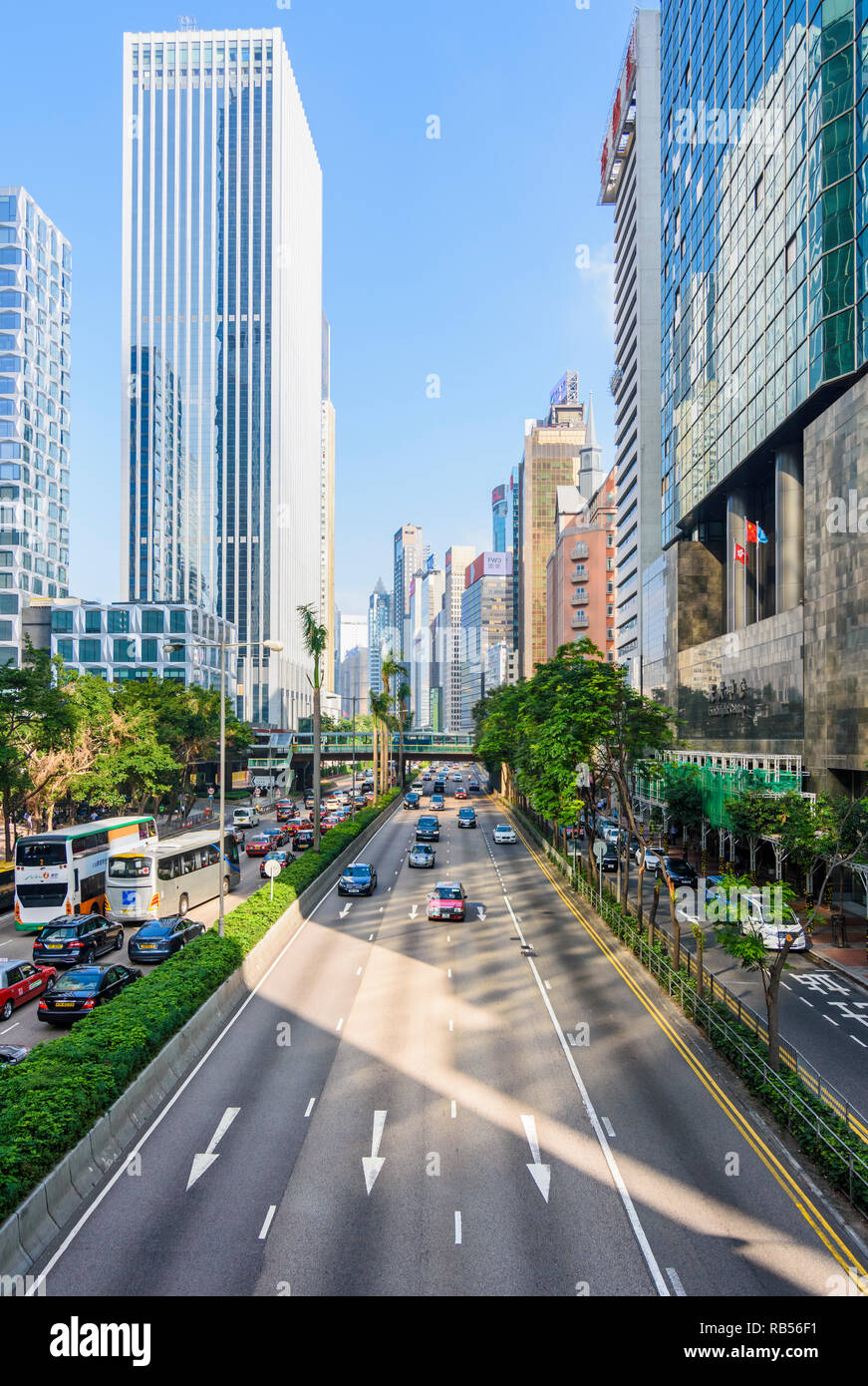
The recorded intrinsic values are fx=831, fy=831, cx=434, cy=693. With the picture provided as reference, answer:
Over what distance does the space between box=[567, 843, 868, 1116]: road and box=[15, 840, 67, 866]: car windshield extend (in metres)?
24.0

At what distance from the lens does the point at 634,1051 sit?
67.6 feet

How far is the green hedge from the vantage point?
12961mm

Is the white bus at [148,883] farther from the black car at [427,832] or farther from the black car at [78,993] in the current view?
the black car at [427,832]

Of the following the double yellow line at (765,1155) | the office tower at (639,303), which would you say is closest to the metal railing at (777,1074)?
the double yellow line at (765,1155)

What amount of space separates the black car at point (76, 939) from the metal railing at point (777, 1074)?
61.3ft

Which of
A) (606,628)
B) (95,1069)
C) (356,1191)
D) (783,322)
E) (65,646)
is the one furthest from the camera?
(606,628)

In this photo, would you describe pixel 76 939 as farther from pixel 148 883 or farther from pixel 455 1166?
pixel 455 1166

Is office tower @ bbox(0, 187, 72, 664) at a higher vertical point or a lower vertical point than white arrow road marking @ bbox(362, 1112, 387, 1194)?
higher

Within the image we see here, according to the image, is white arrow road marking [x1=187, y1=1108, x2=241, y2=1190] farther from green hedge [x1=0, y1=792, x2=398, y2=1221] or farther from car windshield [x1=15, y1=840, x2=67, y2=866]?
car windshield [x1=15, y1=840, x2=67, y2=866]

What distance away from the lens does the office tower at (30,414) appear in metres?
99.7

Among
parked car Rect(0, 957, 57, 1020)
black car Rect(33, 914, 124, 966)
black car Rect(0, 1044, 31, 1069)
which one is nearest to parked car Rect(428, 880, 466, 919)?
black car Rect(33, 914, 124, 966)

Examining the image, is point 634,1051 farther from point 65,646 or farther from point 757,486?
point 65,646

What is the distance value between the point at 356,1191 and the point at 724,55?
73.0 meters
